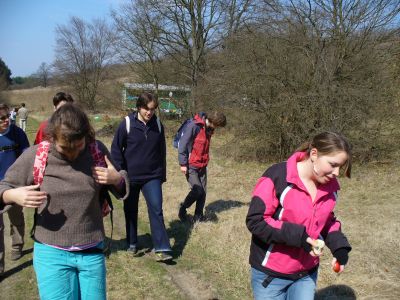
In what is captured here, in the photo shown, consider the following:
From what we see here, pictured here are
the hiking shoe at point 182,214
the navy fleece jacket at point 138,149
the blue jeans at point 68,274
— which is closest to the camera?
the blue jeans at point 68,274

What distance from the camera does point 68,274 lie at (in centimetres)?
259

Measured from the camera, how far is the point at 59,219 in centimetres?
254

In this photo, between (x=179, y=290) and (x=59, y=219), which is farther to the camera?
(x=179, y=290)

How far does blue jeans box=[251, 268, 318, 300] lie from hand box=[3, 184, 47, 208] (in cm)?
137

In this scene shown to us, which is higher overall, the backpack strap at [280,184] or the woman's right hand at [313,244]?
the backpack strap at [280,184]

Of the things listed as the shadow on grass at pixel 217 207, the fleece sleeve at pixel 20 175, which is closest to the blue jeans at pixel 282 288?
the fleece sleeve at pixel 20 175

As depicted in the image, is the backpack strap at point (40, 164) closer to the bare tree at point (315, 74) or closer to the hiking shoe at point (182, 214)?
the hiking shoe at point (182, 214)

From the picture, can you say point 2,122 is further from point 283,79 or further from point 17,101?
point 17,101

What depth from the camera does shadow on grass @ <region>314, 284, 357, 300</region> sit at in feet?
13.6

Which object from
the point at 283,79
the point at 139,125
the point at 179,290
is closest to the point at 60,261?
the point at 179,290

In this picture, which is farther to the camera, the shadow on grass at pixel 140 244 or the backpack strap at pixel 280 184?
the shadow on grass at pixel 140 244

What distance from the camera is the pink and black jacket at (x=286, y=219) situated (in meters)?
2.44

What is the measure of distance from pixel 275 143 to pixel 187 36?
11980 mm

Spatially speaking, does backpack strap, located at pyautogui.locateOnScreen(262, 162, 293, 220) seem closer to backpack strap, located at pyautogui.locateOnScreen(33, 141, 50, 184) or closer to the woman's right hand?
the woman's right hand
